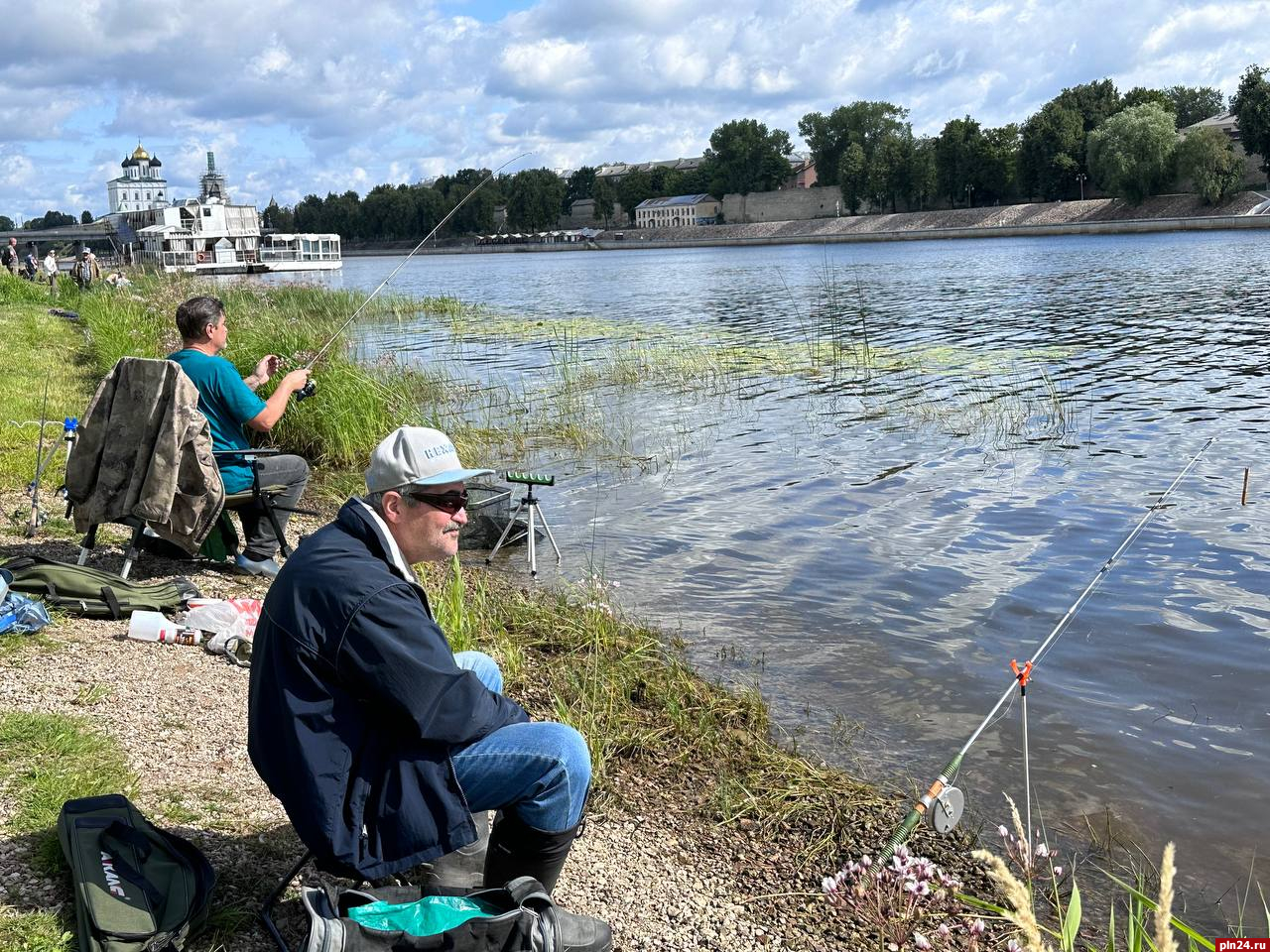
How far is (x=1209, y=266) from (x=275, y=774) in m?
38.5

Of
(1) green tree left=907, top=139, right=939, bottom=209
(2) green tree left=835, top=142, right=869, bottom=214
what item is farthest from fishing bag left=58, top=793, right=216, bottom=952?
(2) green tree left=835, top=142, right=869, bottom=214

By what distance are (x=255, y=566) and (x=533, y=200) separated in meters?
140

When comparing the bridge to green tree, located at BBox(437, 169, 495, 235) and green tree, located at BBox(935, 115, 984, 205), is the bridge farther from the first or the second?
green tree, located at BBox(935, 115, 984, 205)

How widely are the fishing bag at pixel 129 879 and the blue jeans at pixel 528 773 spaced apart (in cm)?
79

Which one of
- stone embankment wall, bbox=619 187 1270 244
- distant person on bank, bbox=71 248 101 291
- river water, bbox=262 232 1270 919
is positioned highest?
stone embankment wall, bbox=619 187 1270 244

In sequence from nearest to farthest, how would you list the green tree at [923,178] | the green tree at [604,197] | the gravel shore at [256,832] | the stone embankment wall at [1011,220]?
the gravel shore at [256,832] < the stone embankment wall at [1011,220] < the green tree at [923,178] < the green tree at [604,197]

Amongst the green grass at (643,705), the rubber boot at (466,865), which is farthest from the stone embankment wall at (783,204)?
the rubber boot at (466,865)

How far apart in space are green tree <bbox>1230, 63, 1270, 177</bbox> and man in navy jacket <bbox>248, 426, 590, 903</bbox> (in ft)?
304

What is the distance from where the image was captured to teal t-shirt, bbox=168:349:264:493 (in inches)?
241

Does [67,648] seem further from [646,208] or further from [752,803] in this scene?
[646,208]

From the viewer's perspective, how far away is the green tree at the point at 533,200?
140m

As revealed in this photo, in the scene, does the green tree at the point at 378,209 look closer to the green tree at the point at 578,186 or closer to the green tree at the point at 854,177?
the green tree at the point at 578,186

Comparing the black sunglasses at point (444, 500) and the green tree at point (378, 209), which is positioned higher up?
the green tree at point (378, 209)

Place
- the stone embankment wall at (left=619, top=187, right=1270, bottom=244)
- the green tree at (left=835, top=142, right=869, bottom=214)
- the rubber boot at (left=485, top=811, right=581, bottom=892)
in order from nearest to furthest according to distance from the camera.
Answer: the rubber boot at (left=485, top=811, right=581, bottom=892) < the stone embankment wall at (left=619, top=187, right=1270, bottom=244) < the green tree at (left=835, top=142, right=869, bottom=214)
